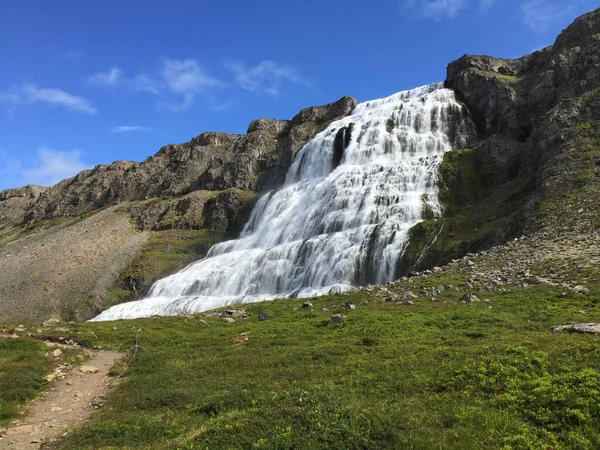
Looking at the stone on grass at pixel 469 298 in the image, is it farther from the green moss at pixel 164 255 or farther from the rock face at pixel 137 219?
the rock face at pixel 137 219

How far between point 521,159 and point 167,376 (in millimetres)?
49422

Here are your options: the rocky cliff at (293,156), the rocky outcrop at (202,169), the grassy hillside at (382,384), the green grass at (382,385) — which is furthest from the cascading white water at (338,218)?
the rocky outcrop at (202,169)

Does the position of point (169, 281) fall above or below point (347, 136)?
below

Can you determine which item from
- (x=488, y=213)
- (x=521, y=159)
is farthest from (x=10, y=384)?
(x=521, y=159)

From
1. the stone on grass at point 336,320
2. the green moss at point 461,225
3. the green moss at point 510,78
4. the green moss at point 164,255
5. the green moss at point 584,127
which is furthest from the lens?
the green moss at point 510,78

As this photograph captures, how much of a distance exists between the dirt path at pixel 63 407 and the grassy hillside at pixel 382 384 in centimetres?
94

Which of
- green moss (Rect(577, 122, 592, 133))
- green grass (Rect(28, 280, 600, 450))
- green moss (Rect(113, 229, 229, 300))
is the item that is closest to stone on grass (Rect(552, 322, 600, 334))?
green grass (Rect(28, 280, 600, 450))

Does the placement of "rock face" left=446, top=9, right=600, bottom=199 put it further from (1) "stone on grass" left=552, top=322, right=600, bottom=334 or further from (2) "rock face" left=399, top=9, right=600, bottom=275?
(1) "stone on grass" left=552, top=322, right=600, bottom=334

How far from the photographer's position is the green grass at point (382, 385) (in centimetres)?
836

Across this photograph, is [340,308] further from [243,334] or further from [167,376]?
[167,376]

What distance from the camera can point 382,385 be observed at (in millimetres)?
11711

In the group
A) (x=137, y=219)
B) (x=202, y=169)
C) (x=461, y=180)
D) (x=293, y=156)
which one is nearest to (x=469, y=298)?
(x=461, y=180)

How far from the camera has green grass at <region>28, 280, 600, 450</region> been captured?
8.36 metres

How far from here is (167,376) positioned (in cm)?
1645
